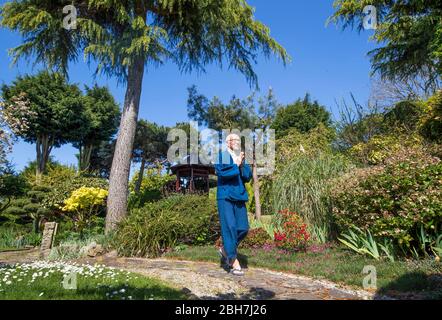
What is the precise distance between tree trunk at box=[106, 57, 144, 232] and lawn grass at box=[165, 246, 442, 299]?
255 centimetres

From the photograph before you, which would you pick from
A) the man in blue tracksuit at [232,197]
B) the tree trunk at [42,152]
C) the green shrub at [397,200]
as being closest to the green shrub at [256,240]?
the green shrub at [397,200]

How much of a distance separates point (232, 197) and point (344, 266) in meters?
1.66

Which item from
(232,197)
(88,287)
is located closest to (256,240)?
(232,197)

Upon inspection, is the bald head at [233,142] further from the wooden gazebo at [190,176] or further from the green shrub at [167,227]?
the wooden gazebo at [190,176]

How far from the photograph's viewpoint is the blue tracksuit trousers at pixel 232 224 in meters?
4.50

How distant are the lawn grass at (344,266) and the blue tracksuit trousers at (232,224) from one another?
785mm

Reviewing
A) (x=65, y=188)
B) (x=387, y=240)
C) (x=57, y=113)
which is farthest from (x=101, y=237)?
(x=57, y=113)

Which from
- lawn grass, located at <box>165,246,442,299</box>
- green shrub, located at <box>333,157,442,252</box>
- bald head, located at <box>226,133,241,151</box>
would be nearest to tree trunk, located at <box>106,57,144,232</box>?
lawn grass, located at <box>165,246,442,299</box>

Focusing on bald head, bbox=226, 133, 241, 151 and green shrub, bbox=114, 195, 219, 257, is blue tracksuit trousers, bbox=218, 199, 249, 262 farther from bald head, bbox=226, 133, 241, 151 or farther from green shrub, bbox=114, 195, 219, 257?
green shrub, bbox=114, 195, 219, 257

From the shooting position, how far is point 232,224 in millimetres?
4531

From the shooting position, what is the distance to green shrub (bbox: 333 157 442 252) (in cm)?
442

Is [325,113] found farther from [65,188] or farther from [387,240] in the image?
[387,240]

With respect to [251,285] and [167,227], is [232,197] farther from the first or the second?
[167,227]
